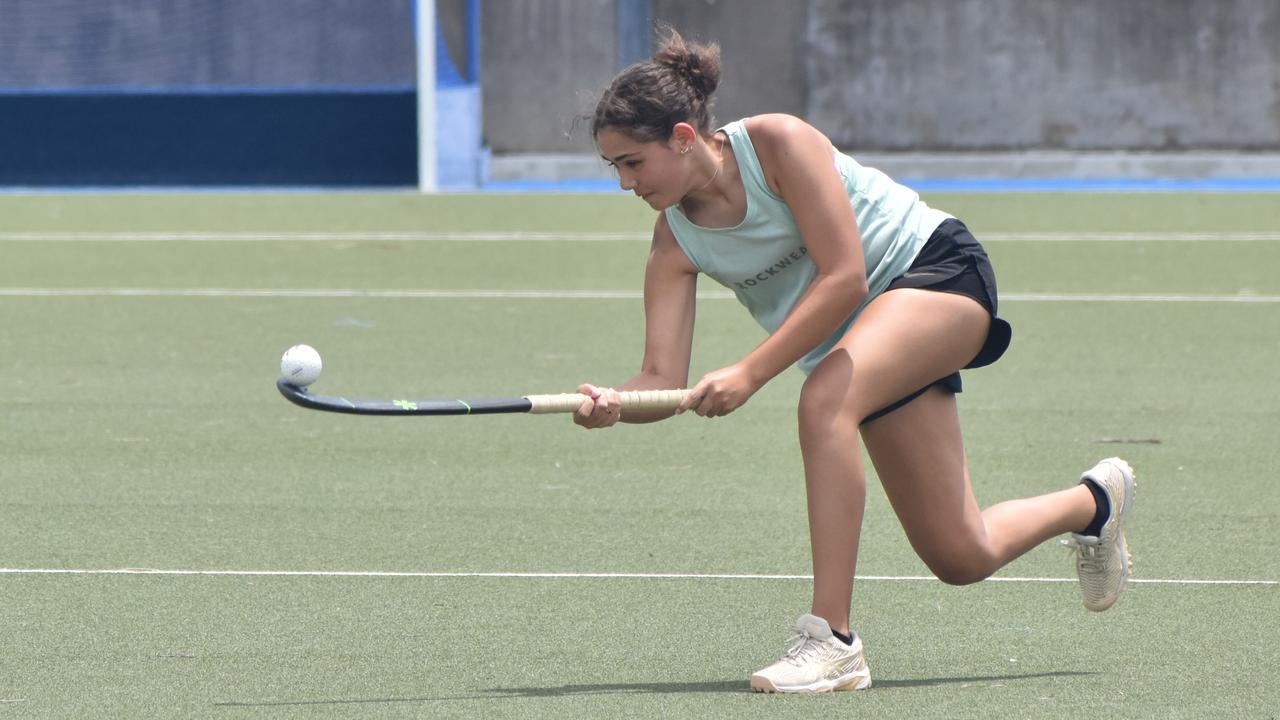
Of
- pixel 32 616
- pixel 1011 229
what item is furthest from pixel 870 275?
pixel 1011 229

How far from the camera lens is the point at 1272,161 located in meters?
21.9

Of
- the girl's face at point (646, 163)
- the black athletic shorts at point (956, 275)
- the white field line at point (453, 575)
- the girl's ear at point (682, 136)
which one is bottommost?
the white field line at point (453, 575)

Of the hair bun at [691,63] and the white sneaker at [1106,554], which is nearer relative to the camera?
the hair bun at [691,63]

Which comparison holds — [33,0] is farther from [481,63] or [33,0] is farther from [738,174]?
[738,174]

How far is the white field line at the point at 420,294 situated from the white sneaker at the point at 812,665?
307 inches

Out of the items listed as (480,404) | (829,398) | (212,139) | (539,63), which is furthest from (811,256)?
(539,63)

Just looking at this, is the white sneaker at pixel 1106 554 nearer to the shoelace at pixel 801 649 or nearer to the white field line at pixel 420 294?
the shoelace at pixel 801 649

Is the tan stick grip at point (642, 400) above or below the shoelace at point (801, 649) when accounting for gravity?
above

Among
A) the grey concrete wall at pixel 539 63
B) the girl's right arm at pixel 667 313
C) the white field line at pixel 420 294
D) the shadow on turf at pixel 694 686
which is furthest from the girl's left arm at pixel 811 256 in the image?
the grey concrete wall at pixel 539 63

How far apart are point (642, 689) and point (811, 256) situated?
3.40 feet

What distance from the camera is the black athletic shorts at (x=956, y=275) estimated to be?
4.65m

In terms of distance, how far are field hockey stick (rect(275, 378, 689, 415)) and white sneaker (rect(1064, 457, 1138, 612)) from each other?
1.14 meters

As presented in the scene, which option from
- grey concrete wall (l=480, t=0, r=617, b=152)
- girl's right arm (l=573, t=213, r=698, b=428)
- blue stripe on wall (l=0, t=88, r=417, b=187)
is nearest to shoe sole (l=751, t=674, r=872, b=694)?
girl's right arm (l=573, t=213, r=698, b=428)

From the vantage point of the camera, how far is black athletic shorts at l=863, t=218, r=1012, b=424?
4.65 metres
